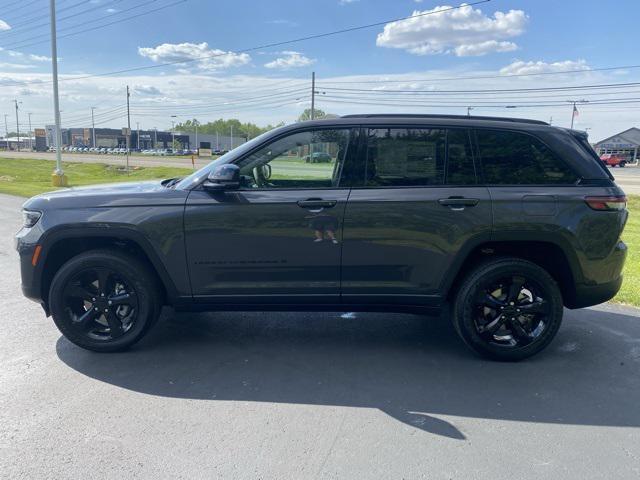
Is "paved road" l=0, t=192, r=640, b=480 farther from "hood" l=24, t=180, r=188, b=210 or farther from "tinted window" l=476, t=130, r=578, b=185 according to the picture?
"tinted window" l=476, t=130, r=578, b=185

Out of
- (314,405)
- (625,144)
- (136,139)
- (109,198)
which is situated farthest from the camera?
(136,139)

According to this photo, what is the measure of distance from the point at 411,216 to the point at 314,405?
1581 mm

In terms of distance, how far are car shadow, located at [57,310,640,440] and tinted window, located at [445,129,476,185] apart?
149 centimetres

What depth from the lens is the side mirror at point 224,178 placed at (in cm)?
374

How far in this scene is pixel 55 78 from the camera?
2062 centimetres

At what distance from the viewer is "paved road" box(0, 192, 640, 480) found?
274cm

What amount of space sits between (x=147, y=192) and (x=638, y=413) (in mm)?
3905

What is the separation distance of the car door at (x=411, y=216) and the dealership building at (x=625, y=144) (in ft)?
284

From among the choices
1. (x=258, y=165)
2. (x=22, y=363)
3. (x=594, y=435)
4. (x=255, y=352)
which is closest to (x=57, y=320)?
(x=22, y=363)

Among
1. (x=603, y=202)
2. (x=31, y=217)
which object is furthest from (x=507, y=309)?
(x=31, y=217)

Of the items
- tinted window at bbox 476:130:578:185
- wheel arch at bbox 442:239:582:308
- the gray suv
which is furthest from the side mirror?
tinted window at bbox 476:130:578:185

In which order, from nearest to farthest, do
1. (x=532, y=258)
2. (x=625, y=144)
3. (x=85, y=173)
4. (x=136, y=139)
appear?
(x=532, y=258), (x=85, y=173), (x=625, y=144), (x=136, y=139)

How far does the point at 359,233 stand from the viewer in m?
3.88

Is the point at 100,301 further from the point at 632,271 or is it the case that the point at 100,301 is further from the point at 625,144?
the point at 625,144
